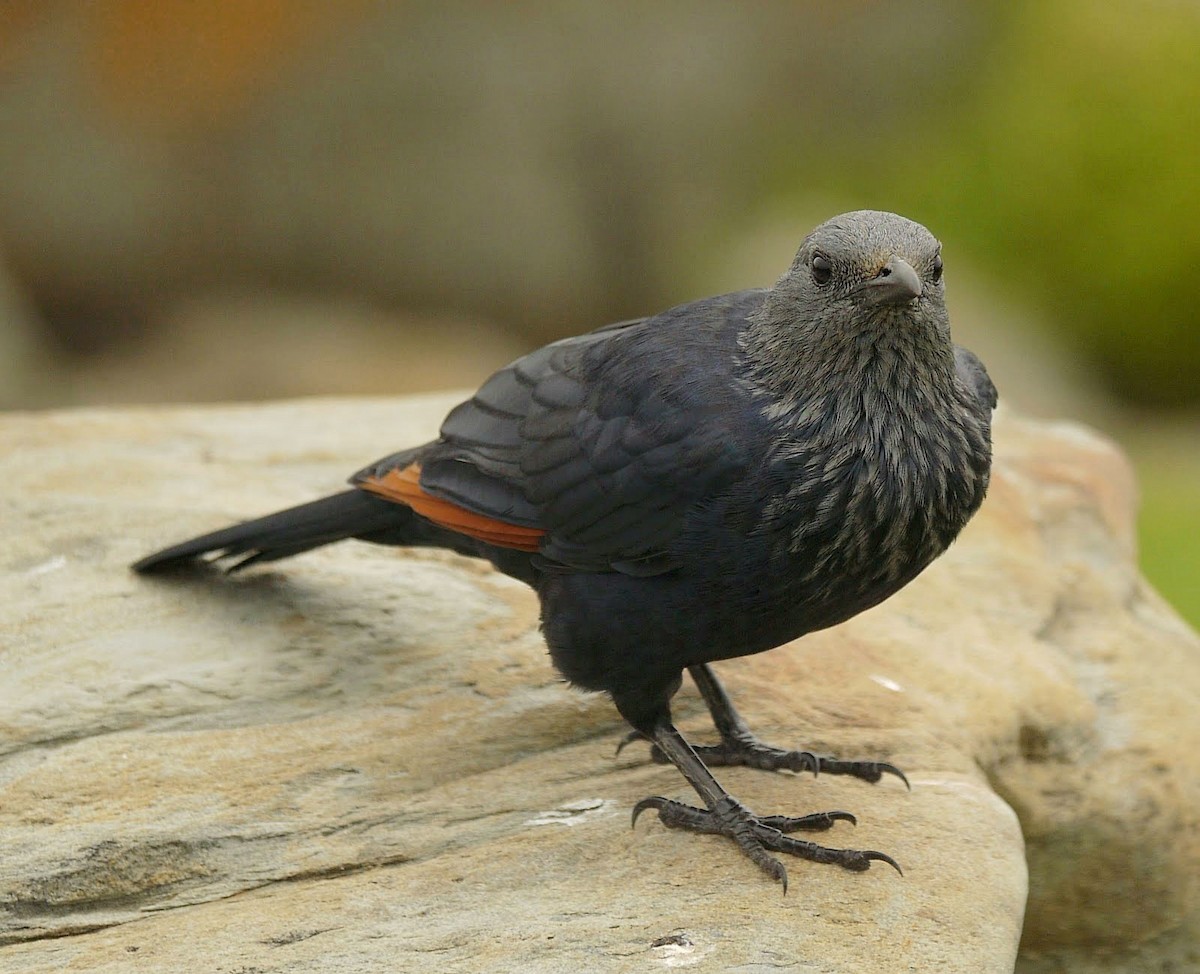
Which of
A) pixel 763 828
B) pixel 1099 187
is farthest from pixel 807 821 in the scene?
pixel 1099 187

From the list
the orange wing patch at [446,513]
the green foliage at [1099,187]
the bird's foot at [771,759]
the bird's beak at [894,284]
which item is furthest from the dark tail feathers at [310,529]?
the green foliage at [1099,187]

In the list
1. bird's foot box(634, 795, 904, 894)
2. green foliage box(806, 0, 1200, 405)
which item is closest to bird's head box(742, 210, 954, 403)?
bird's foot box(634, 795, 904, 894)

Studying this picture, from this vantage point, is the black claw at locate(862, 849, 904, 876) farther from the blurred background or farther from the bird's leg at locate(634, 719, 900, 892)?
the blurred background

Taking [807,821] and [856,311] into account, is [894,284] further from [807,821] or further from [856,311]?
[807,821]

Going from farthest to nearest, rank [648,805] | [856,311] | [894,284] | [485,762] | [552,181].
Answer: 1. [552,181]
2. [485,762]
3. [648,805]
4. [856,311]
5. [894,284]

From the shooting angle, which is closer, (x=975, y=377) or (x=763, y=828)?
(x=763, y=828)

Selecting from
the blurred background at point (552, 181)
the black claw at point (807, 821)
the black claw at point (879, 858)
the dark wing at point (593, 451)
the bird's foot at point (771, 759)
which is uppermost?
the blurred background at point (552, 181)

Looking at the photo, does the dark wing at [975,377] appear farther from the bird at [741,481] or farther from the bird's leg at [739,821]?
the bird's leg at [739,821]

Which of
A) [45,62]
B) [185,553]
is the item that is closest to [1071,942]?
[185,553]
